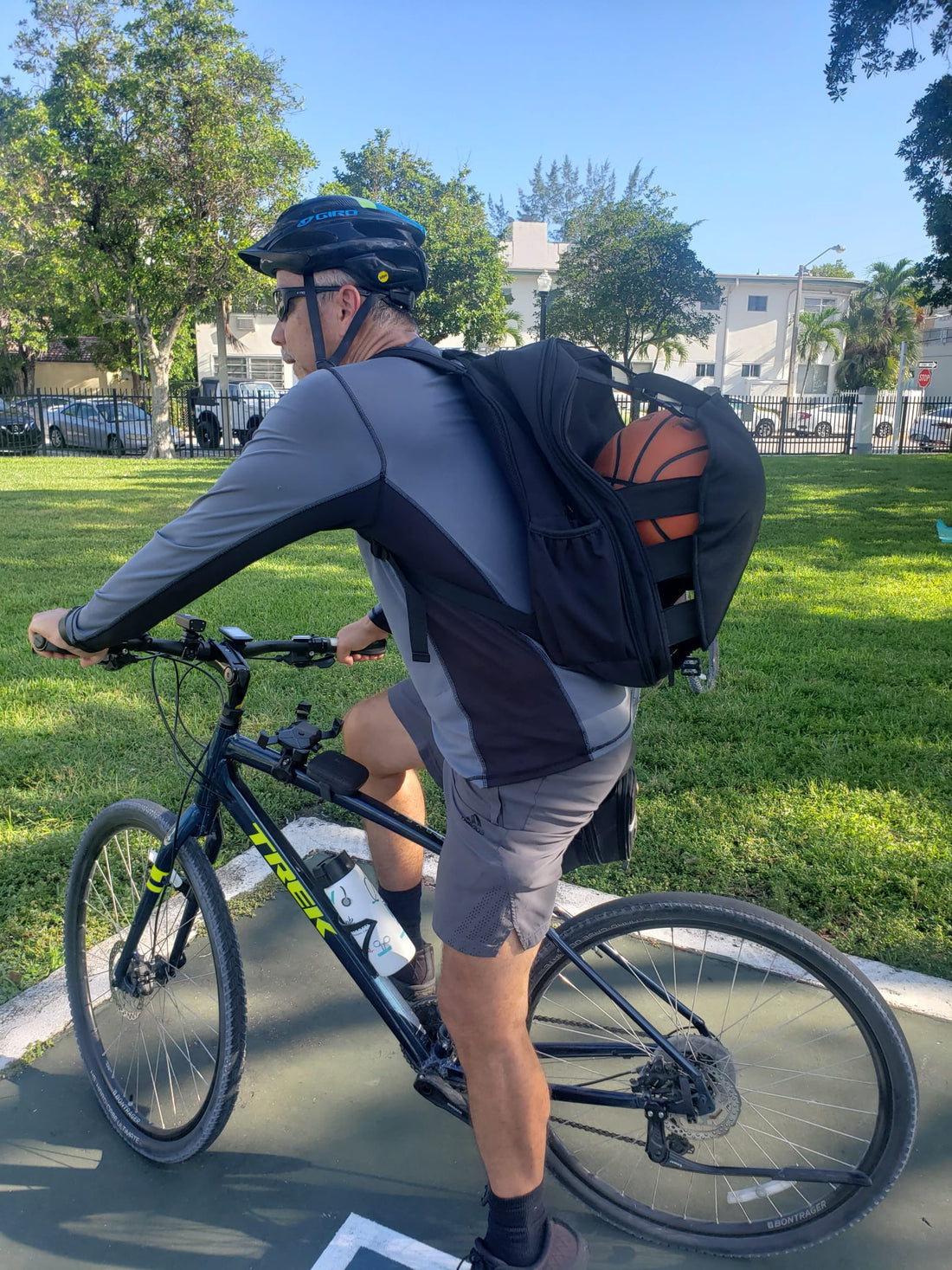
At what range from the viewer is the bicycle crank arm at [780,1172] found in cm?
197

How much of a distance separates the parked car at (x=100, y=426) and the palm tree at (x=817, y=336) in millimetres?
41742

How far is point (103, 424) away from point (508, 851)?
89.0ft

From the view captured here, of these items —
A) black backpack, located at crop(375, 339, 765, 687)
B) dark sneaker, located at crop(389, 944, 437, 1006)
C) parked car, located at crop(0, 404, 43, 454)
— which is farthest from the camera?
parked car, located at crop(0, 404, 43, 454)

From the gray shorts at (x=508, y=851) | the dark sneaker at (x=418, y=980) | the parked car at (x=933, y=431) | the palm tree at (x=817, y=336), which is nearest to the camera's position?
the gray shorts at (x=508, y=851)

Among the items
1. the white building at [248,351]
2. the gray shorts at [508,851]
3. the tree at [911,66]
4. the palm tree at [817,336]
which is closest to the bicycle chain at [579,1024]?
the gray shorts at [508,851]

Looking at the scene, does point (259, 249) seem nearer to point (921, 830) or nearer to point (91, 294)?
point (921, 830)

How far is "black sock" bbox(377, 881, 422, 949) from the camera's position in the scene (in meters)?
2.53

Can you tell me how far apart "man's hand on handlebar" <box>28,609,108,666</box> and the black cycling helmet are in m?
0.77

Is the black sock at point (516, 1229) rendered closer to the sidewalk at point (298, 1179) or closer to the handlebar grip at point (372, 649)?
the sidewalk at point (298, 1179)

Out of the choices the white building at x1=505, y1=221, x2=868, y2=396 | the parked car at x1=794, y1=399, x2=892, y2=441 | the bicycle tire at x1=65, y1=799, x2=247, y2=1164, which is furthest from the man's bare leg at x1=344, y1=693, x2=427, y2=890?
the white building at x1=505, y1=221, x2=868, y2=396

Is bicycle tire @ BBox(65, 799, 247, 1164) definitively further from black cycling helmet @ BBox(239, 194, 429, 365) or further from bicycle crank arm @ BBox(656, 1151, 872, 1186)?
black cycling helmet @ BBox(239, 194, 429, 365)

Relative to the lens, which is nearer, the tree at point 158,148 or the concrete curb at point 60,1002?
the concrete curb at point 60,1002

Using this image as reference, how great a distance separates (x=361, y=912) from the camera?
2.12 m

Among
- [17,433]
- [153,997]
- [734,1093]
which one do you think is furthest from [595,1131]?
[17,433]
